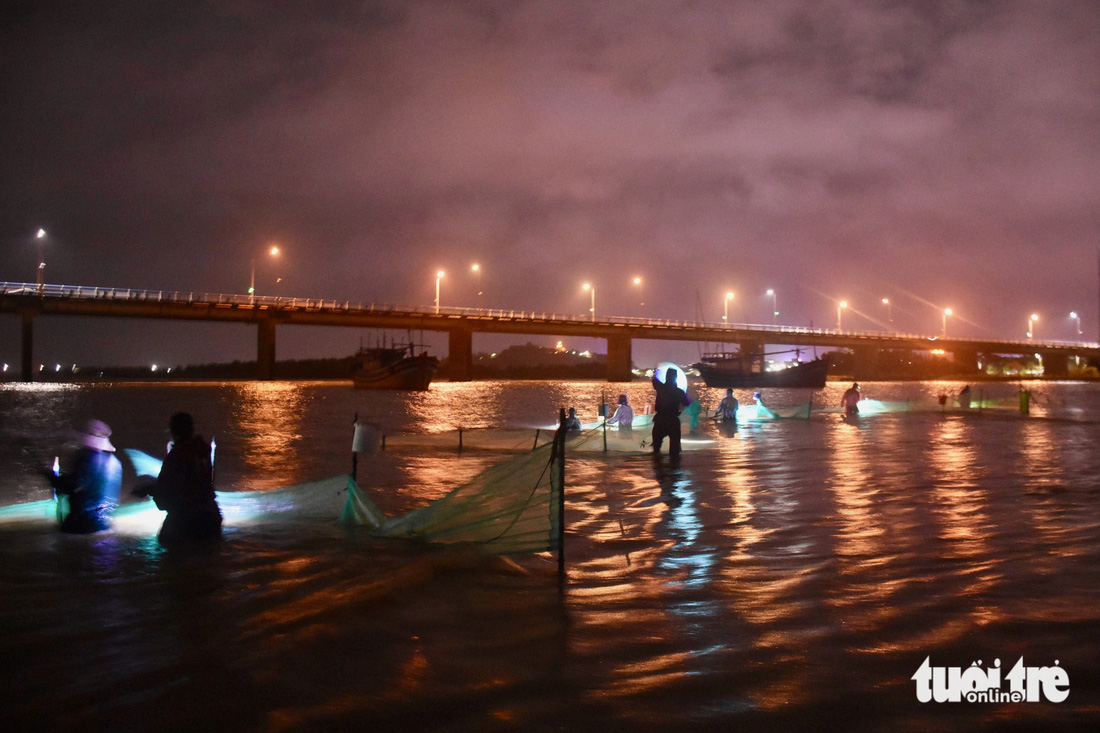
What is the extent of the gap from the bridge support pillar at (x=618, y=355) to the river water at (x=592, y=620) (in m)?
101

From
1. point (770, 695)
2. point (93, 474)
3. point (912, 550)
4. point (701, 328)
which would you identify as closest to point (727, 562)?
point (912, 550)

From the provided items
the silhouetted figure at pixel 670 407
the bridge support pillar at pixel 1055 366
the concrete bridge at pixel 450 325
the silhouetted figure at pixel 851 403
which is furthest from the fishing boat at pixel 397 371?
the bridge support pillar at pixel 1055 366

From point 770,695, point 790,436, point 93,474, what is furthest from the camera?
point 790,436

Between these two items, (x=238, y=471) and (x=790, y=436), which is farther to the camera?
(x=790, y=436)

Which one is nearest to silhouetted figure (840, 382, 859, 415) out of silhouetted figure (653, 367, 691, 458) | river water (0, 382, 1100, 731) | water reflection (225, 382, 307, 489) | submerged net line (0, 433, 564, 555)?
silhouetted figure (653, 367, 691, 458)

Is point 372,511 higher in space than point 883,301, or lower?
lower

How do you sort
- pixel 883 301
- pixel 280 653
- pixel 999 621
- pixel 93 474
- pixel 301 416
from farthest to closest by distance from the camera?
pixel 883 301 < pixel 301 416 < pixel 93 474 < pixel 999 621 < pixel 280 653

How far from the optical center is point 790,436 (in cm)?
2219

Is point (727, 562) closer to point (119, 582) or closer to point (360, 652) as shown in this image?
point (360, 652)

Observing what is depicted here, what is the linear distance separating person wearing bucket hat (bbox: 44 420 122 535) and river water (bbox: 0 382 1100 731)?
0.28 meters

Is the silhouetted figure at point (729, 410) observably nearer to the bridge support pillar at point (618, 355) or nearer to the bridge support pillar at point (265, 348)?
the bridge support pillar at point (265, 348)

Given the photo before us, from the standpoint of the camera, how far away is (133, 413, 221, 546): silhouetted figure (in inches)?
303

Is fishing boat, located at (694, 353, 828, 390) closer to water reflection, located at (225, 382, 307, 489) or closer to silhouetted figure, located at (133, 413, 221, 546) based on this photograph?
water reflection, located at (225, 382, 307, 489)

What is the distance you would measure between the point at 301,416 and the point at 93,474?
31344 millimetres
